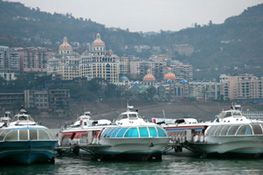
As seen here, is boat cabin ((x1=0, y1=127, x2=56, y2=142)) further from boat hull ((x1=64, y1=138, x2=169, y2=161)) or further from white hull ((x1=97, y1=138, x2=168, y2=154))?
white hull ((x1=97, y1=138, x2=168, y2=154))

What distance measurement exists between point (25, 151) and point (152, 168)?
10.4m

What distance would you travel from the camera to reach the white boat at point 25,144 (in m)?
54.4

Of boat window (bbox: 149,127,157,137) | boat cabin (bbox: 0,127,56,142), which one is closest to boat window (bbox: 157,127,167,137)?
boat window (bbox: 149,127,157,137)

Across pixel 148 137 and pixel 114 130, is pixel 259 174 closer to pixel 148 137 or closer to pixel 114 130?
pixel 148 137

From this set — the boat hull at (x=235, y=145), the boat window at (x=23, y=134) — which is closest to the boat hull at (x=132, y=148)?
the boat hull at (x=235, y=145)

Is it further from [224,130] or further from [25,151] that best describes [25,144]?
[224,130]

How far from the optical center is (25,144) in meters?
54.3

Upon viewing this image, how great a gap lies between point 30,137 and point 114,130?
7620 mm

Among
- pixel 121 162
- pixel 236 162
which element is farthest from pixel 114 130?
pixel 236 162

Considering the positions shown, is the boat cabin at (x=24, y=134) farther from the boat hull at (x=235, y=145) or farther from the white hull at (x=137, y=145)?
the boat hull at (x=235, y=145)

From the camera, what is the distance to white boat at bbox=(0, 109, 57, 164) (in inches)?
2142

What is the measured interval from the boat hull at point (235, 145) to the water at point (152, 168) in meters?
0.85

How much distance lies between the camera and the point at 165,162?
58875mm

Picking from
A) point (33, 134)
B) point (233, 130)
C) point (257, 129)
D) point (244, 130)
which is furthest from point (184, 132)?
point (33, 134)
